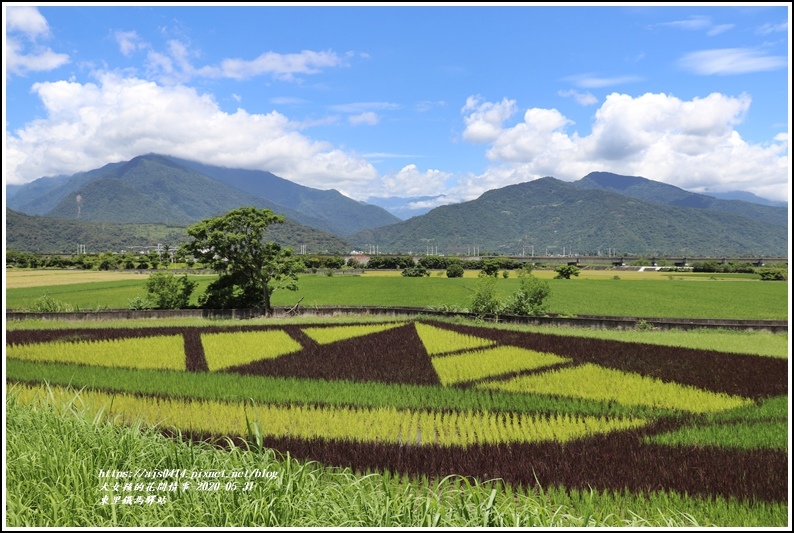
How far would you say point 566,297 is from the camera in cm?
4534

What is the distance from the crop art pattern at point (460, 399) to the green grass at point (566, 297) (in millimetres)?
15198

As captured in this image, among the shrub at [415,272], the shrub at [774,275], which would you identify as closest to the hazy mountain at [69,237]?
the shrub at [415,272]

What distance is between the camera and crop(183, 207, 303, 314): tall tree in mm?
29672

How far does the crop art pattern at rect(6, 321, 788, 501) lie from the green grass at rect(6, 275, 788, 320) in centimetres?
1520

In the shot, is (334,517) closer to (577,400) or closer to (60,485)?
(60,485)

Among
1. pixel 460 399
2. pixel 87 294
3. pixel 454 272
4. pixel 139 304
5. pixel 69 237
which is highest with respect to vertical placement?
pixel 69 237

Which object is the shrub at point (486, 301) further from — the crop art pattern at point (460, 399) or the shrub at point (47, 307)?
the shrub at point (47, 307)

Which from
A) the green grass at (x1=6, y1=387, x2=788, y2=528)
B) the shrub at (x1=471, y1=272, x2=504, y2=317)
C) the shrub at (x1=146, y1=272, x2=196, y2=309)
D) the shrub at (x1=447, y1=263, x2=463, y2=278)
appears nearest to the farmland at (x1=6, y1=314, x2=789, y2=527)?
the green grass at (x1=6, y1=387, x2=788, y2=528)

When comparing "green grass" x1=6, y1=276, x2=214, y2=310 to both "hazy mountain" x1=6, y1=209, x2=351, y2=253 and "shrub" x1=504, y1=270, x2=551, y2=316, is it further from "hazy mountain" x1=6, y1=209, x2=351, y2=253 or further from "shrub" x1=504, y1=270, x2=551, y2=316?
"hazy mountain" x1=6, y1=209, x2=351, y2=253

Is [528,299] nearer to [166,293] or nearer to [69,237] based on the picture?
[166,293]

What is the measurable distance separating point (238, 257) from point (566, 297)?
97.3 feet

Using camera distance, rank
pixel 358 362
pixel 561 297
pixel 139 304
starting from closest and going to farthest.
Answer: pixel 358 362
pixel 139 304
pixel 561 297

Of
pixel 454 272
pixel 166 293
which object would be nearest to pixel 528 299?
pixel 166 293

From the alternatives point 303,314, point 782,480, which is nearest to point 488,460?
point 782,480
